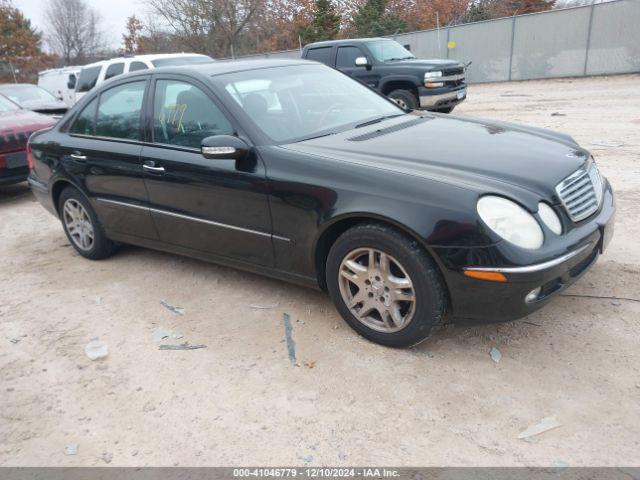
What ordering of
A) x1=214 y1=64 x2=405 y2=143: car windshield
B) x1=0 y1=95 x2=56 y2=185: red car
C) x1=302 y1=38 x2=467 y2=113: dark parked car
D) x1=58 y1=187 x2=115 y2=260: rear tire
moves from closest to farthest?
x1=214 y1=64 x2=405 y2=143: car windshield < x1=58 y1=187 x2=115 y2=260: rear tire < x1=0 y1=95 x2=56 y2=185: red car < x1=302 y1=38 x2=467 y2=113: dark parked car

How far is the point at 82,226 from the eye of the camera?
16.9 ft

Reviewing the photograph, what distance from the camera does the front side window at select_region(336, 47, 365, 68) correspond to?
12.0 meters

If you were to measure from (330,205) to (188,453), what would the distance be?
1.53 metres

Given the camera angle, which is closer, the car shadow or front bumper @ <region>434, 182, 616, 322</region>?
front bumper @ <region>434, 182, 616, 322</region>

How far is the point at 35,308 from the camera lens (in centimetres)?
427

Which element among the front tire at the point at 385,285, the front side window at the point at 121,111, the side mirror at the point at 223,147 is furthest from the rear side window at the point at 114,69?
the front tire at the point at 385,285

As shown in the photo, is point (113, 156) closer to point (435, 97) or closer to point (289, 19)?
point (435, 97)

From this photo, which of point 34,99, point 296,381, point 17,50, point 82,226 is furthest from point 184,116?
point 17,50

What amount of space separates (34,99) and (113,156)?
429 inches

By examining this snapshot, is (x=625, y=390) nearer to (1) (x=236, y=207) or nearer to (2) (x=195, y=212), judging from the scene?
(1) (x=236, y=207)

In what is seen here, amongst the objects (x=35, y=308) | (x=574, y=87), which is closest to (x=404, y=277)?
(x=35, y=308)

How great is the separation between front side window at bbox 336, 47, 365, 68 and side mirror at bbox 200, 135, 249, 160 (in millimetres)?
9075

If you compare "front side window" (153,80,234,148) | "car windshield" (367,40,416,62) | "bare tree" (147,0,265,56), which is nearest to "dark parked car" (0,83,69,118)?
"car windshield" (367,40,416,62)

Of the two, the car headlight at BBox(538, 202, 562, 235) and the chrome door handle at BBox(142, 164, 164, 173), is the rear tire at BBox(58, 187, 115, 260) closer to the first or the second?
the chrome door handle at BBox(142, 164, 164, 173)
